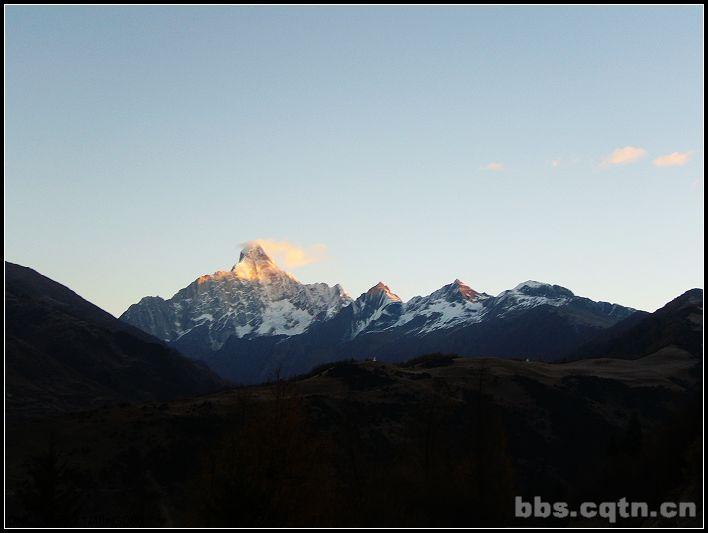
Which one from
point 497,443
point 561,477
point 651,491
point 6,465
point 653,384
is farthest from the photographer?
point 653,384

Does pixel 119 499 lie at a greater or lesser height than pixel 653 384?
lesser

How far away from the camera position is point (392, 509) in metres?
40.6

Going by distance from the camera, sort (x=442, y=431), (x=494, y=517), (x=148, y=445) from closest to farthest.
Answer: (x=494, y=517) → (x=442, y=431) → (x=148, y=445)

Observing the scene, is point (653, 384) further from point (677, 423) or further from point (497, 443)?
point (497, 443)

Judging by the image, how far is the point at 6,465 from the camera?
4087 inches

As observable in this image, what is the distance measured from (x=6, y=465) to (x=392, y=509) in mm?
84951

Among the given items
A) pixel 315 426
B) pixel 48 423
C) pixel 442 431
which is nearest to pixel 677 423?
pixel 442 431

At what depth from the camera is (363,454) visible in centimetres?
7119

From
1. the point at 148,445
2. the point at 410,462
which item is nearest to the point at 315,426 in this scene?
the point at 148,445

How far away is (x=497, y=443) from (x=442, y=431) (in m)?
6.38

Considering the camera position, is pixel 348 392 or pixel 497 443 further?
pixel 348 392

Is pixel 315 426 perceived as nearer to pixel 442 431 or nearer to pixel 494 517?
pixel 442 431

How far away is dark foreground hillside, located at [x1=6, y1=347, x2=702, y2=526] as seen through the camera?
38.2 m

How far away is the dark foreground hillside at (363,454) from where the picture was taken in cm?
3822
